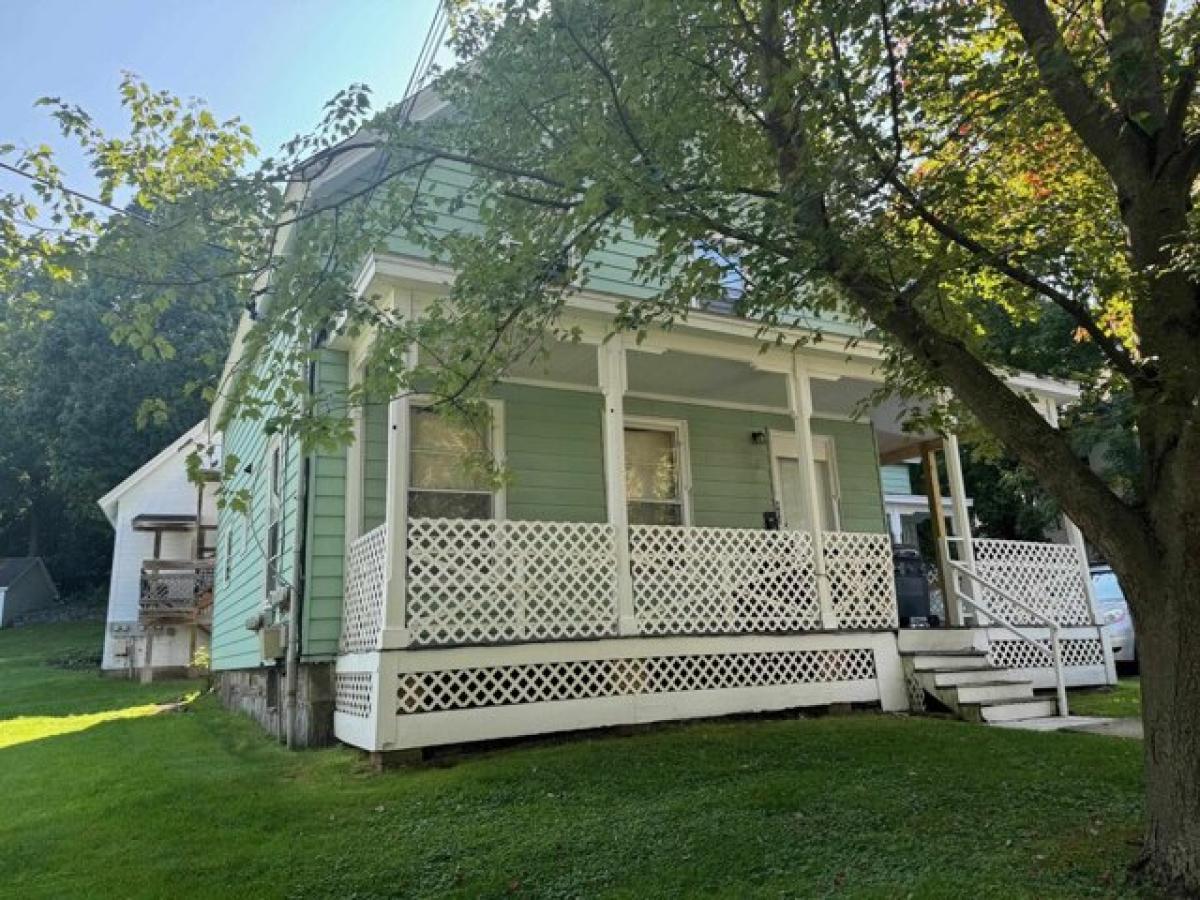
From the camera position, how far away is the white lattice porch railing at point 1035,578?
32.3 feet

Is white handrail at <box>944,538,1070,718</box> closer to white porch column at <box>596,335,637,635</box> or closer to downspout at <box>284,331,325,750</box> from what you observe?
white porch column at <box>596,335,637,635</box>

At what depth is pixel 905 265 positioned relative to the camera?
5004 millimetres

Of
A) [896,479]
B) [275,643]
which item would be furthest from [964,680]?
[896,479]

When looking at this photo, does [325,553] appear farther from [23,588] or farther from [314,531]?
[23,588]

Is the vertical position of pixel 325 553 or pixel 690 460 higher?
pixel 690 460

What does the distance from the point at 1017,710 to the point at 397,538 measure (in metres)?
5.99

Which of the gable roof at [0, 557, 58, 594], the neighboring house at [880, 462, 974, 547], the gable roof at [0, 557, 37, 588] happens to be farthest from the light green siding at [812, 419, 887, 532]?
the gable roof at [0, 557, 37, 588]

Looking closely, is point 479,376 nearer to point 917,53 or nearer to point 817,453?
point 917,53

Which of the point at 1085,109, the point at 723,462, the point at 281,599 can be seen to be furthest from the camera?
the point at 723,462

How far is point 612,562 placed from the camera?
746cm

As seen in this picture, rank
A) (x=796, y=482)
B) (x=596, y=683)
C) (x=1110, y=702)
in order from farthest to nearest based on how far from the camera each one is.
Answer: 1. (x=796, y=482)
2. (x=1110, y=702)
3. (x=596, y=683)

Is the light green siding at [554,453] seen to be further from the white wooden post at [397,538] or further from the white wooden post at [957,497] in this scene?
the white wooden post at [957,497]

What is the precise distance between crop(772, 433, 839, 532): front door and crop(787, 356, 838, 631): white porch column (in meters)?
1.94

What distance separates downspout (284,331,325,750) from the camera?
7.65m
